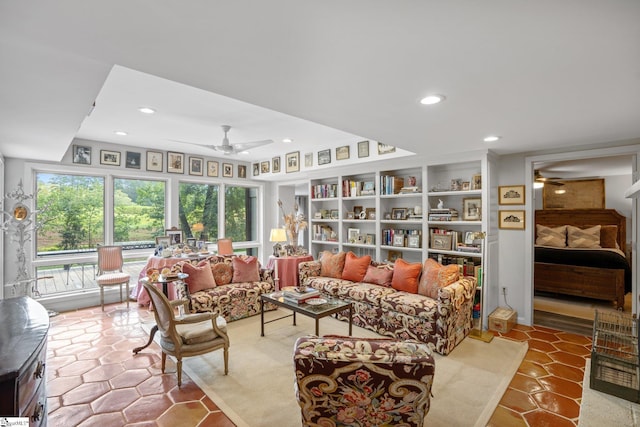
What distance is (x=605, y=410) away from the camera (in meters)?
2.39

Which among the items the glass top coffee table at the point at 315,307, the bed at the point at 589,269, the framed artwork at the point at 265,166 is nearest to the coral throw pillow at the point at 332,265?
the glass top coffee table at the point at 315,307

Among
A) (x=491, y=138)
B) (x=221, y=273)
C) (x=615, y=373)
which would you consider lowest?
(x=615, y=373)

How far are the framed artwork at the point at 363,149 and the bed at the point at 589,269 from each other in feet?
11.6

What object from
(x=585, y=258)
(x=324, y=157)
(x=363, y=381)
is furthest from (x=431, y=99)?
(x=585, y=258)

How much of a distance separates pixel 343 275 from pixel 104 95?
364cm

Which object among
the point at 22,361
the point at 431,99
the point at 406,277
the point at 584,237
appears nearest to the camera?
the point at 22,361

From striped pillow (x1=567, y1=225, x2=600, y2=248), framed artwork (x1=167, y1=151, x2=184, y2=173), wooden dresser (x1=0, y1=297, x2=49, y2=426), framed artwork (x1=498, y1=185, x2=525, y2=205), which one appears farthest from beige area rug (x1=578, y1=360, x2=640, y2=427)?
framed artwork (x1=167, y1=151, x2=184, y2=173)

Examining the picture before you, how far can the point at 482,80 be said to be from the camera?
6.35ft

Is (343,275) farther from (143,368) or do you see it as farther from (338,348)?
(338,348)

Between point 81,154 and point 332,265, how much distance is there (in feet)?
14.6

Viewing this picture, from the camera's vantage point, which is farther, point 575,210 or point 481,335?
point 575,210

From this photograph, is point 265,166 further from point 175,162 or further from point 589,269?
point 589,269

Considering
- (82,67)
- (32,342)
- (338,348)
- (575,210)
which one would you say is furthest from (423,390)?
(575,210)

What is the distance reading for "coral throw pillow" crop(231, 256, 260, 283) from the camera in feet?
15.1
